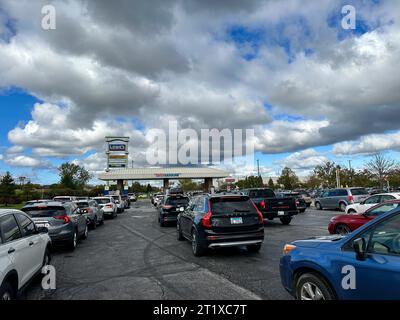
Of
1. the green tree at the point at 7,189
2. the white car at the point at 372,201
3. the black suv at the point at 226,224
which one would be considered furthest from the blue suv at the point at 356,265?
the green tree at the point at 7,189

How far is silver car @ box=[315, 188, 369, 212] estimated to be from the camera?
22167mm

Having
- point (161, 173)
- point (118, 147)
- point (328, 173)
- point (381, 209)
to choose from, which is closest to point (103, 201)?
point (381, 209)

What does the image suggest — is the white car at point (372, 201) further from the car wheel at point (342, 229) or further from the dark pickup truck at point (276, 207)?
the car wheel at point (342, 229)

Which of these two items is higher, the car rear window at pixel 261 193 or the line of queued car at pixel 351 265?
the car rear window at pixel 261 193

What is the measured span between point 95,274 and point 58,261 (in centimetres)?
206

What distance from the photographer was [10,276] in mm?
4125

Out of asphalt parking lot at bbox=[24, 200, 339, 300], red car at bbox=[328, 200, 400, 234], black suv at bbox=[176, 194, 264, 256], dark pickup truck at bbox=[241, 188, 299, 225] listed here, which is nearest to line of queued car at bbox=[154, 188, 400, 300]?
asphalt parking lot at bbox=[24, 200, 339, 300]

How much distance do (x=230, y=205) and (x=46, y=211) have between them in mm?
5614

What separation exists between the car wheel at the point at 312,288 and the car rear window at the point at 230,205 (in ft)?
13.7

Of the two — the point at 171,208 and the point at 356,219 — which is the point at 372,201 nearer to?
the point at 356,219

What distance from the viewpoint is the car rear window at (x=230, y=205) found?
825cm
